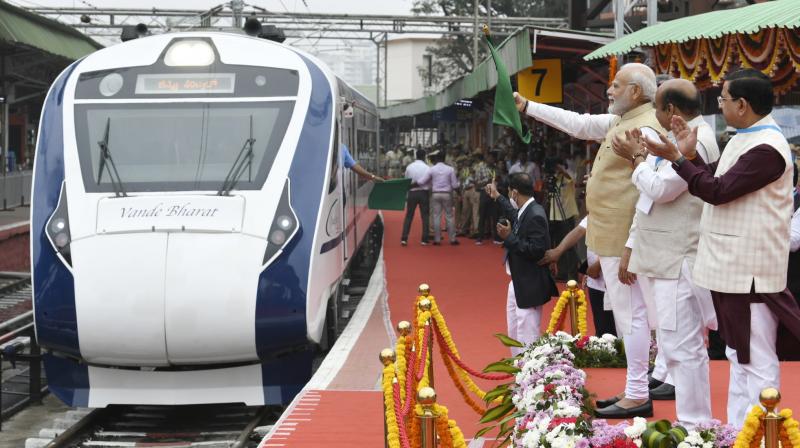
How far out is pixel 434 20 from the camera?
154 ft

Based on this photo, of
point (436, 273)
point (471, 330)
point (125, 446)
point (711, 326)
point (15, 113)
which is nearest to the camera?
point (711, 326)

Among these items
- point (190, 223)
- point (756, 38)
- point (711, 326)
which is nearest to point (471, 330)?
point (190, 223)

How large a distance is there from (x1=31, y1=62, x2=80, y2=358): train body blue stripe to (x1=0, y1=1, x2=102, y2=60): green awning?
10.2m

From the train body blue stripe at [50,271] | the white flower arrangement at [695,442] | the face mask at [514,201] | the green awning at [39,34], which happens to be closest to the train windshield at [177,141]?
the train body blue stripe at [50,271]

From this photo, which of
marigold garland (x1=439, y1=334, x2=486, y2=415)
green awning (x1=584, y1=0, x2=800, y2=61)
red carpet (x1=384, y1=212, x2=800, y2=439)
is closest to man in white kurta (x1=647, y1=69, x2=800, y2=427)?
red carpet (x1=384, y1=212, x2=800, y2=439)

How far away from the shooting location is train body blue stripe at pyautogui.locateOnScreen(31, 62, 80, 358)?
29.6ft

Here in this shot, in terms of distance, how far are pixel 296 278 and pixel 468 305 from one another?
5691 mm

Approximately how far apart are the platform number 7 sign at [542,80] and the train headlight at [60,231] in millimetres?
8661

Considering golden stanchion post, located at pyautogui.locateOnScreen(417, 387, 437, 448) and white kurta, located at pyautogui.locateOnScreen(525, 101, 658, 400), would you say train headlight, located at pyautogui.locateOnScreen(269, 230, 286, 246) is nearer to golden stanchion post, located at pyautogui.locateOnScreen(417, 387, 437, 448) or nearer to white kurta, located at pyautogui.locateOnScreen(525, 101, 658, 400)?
white kurta, located at pyautogui.locateOnScreen(525, 101, 658, 400)

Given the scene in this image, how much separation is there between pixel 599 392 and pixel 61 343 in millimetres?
4161

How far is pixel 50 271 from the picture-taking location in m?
9.16

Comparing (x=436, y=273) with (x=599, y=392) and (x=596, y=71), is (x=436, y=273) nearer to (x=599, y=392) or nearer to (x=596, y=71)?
(x=596, y=71)

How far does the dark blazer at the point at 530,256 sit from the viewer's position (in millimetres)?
8523

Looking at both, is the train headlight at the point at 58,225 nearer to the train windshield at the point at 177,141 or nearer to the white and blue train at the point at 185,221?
the white and blue train at the point at 185,221
